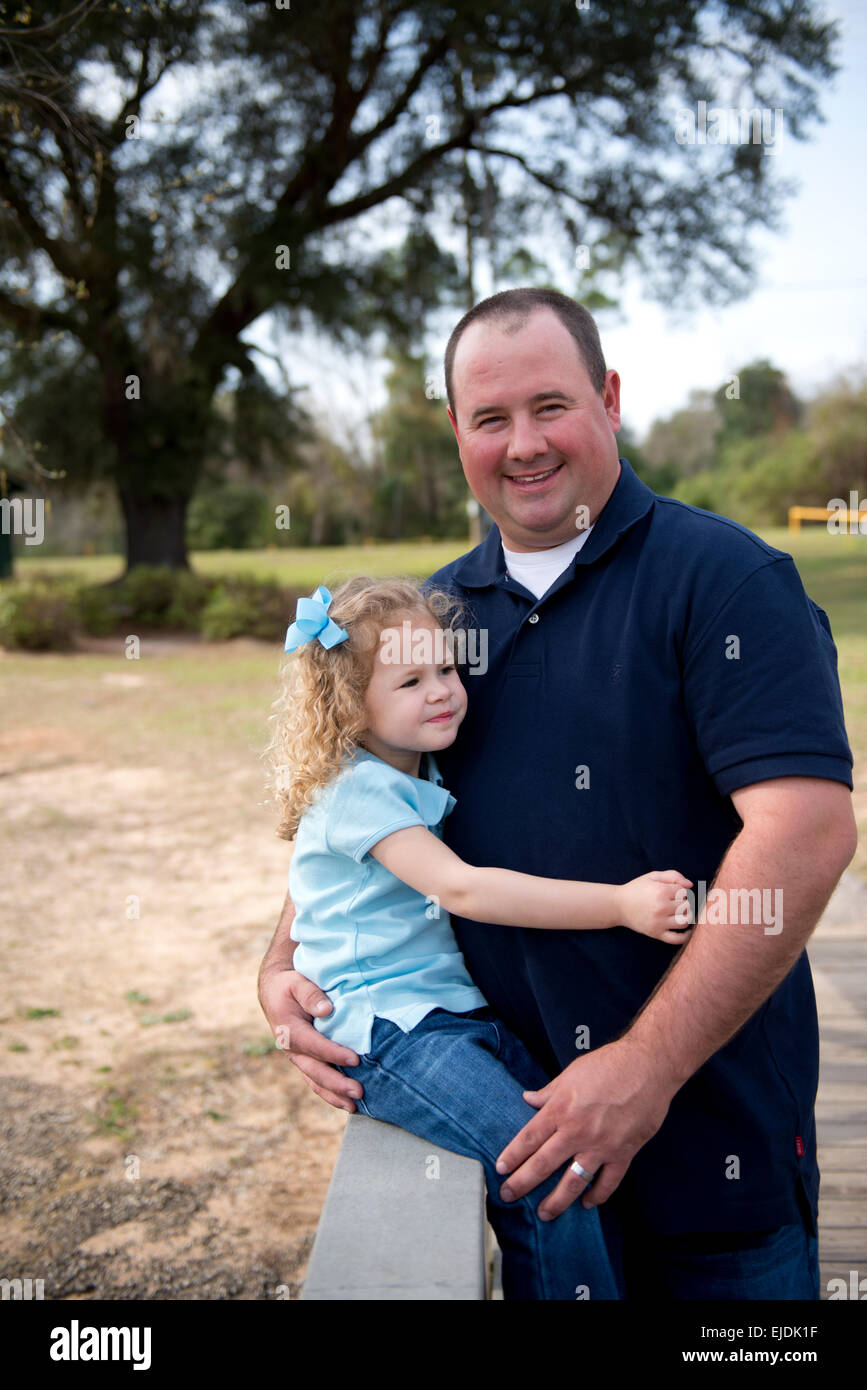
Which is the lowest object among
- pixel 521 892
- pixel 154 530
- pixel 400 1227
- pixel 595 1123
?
pixel 400 1227

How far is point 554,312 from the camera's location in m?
2.02

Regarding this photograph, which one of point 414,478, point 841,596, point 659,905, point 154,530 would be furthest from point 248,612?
point 414,478

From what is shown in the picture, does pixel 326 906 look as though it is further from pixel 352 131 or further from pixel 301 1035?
pixel 352 131

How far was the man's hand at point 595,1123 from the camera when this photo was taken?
171cm

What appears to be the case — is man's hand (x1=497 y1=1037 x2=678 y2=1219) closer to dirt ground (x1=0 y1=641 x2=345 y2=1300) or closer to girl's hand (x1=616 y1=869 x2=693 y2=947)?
girl's hand (x1=616 y1=869 x2=693 y2=947)

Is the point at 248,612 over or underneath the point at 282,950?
over

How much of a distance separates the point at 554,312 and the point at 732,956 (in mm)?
1165

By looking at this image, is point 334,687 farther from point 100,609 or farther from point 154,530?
point 154,530

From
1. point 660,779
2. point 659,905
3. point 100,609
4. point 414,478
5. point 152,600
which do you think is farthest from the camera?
point 414,478

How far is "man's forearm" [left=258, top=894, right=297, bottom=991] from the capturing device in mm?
2256

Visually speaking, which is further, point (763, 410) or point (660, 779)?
point (763, 410)

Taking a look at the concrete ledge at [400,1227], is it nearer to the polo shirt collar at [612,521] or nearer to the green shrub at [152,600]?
the polo shirt collar at [612,521]

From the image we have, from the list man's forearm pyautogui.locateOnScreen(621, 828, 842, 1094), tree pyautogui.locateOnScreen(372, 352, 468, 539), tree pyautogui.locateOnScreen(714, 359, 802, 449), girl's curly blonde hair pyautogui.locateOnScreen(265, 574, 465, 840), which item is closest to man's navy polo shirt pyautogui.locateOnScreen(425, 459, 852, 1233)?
man's forearm pyautogui.locateOnScreen(621, 828, 842, 1094)
